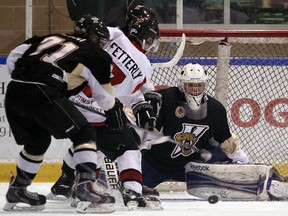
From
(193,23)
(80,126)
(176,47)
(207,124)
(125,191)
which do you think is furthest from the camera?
(193,23)

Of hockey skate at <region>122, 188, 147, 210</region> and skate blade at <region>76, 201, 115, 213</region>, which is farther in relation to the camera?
hockey skate at <region>122, 188, 147, 210</region>

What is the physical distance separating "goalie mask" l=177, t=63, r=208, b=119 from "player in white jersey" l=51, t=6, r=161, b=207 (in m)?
0.36

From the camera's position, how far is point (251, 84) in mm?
6410

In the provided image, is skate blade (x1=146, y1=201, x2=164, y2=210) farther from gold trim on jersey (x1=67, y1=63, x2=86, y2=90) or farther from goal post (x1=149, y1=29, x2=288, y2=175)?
goal post (x1=149, y1=29, x2=288, y2=175)

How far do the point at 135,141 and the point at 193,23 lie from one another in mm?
2864

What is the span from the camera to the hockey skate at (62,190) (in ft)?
17.3

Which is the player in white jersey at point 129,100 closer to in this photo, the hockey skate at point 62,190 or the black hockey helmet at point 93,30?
the hockey skate at point 62,190

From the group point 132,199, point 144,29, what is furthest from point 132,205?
point 144,29

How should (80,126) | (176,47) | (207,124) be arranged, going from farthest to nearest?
(176,47) < (207,124) < (80,126)

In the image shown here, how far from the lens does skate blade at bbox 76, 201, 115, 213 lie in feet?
14.8

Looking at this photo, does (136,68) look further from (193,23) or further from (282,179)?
(193,23)

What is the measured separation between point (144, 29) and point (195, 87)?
569 millimetres

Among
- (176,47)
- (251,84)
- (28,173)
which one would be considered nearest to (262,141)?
(251,84)

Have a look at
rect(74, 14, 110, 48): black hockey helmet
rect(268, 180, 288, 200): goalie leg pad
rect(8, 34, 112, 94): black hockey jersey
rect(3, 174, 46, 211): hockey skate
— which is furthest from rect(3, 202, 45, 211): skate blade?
rect(268, 180, 288, 200): goalie leg pad
